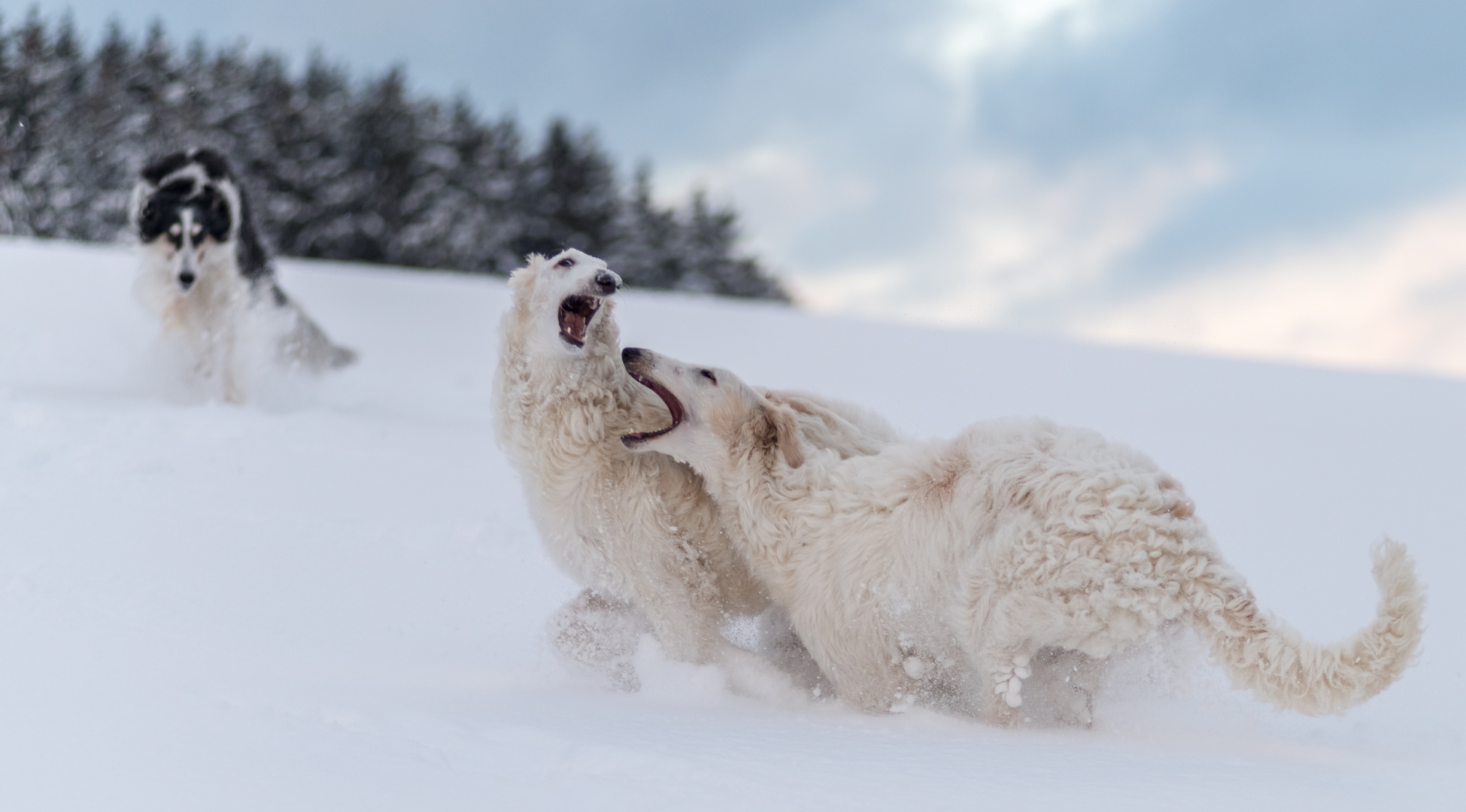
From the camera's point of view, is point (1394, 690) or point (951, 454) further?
point (1394, 690)

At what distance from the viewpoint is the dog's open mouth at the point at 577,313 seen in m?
4.26

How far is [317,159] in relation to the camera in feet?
113

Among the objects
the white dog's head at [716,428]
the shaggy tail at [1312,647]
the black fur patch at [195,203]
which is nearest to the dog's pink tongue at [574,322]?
the white dog's head at [716,428]

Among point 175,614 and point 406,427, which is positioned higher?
point 406,427

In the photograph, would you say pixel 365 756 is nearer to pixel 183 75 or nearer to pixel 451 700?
pixel 451 700

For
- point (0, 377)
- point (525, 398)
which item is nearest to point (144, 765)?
point (525, 398)

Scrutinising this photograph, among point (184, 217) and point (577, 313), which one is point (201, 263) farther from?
point (577, 313)

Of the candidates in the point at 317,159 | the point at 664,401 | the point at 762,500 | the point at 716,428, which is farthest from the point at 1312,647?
the point at 317,159

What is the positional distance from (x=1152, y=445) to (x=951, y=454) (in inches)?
251

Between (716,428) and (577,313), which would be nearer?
(716,428)

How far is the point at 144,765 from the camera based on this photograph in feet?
8.41

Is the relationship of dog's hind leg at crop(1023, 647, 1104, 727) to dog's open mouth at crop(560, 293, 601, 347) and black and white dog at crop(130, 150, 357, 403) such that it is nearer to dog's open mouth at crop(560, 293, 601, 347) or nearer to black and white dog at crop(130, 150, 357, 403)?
dog's open mouth at crop(560, 293, 601, 347)

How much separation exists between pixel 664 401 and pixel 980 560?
4.62ft

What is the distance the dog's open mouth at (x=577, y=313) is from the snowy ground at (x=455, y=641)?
4.33 ft
